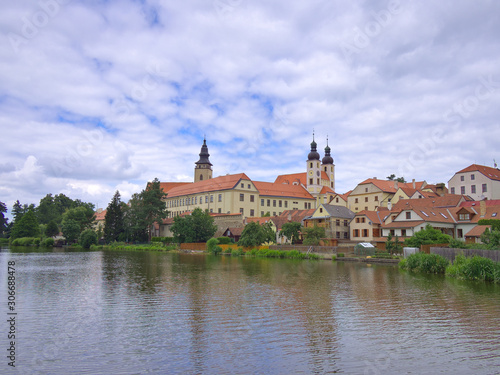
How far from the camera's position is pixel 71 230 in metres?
88.6

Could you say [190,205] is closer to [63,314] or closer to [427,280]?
[427,280]

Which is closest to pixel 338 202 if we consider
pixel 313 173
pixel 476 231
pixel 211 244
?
pixel 313 173

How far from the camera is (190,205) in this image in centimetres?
10012

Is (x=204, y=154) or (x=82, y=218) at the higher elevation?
(x=204, y=154)

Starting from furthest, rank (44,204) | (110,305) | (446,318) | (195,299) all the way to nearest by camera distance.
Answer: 1. (44,204)
2. (195,299)
3. (110,305)
4. (446,318)

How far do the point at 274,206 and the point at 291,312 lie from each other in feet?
270

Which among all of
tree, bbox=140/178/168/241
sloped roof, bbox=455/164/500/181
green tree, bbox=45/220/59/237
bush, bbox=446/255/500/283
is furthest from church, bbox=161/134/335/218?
bush, bbox=446/255/500/283

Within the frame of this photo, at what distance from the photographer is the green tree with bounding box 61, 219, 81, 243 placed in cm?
8862

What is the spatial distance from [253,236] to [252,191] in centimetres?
3301

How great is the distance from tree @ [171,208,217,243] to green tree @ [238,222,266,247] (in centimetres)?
1175

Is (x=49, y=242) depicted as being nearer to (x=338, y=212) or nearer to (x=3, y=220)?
(x=3, y=220)

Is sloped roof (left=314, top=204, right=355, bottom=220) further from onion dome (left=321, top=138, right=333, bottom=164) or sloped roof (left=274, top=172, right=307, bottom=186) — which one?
onion dome (left=321, top=138, right=333, bottom=164)

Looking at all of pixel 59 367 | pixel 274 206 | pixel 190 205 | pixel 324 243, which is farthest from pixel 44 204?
pixel 59 367

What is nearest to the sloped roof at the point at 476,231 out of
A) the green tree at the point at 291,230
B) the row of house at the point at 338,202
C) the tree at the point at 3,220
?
the row of house at the point at 338,202
